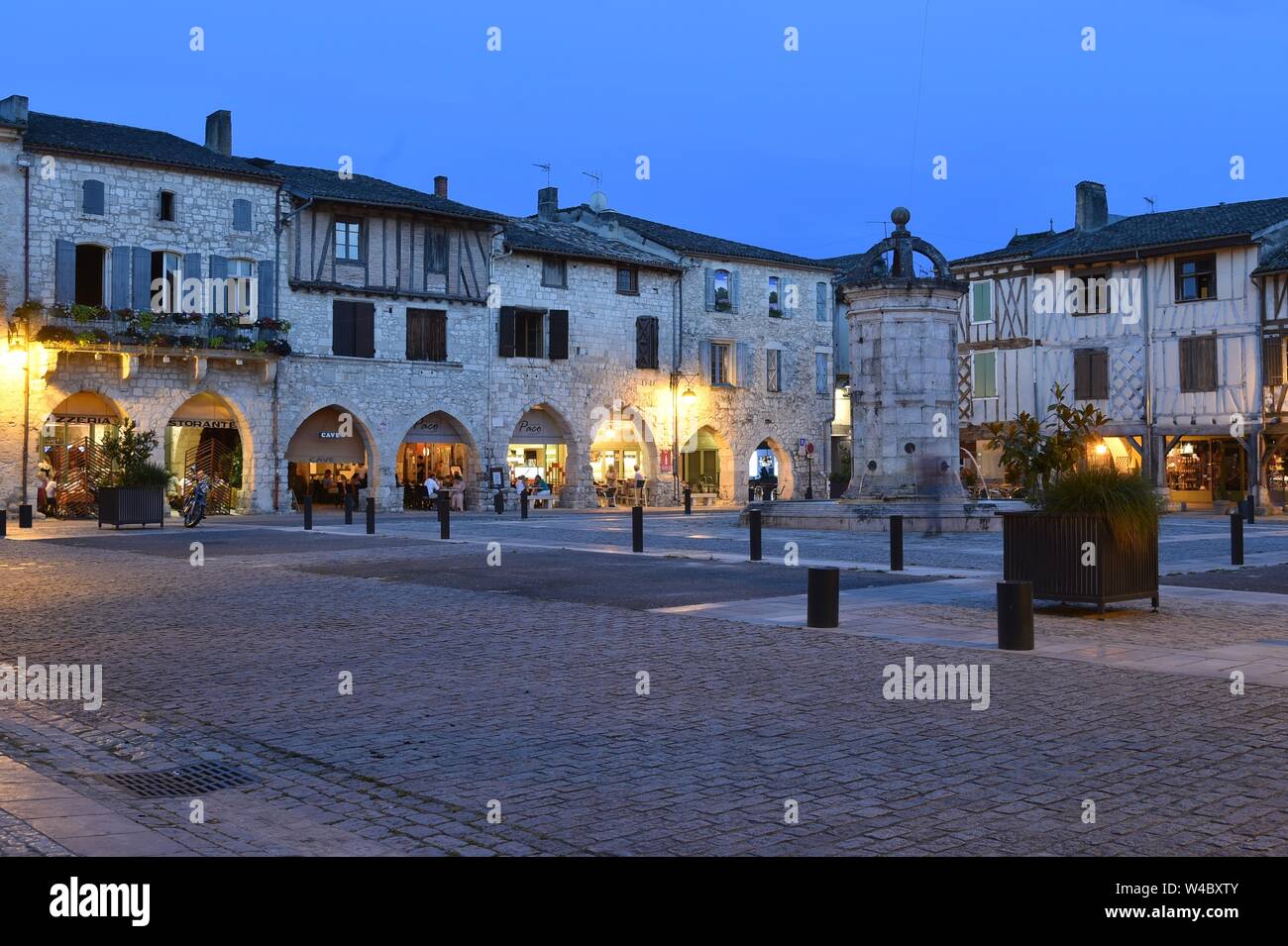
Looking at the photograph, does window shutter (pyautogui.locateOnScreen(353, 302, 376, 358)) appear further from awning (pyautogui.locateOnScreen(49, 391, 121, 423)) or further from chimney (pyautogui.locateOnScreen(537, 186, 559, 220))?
chimney (pyautogui.locateOnScreen(537, 186, 559, 220))

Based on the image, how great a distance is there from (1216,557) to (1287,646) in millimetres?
10909

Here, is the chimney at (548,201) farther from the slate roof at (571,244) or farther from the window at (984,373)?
the window at (984,373)

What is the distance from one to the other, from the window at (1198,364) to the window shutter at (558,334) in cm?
2002

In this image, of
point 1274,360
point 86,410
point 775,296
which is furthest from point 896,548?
point 775,296

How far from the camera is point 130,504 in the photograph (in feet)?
95.7

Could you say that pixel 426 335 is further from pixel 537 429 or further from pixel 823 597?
pixel 823 597

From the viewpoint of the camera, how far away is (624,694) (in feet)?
27.3

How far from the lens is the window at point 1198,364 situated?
39781 mm

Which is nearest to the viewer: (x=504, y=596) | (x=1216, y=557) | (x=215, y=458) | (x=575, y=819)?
(x=575, y=819)
